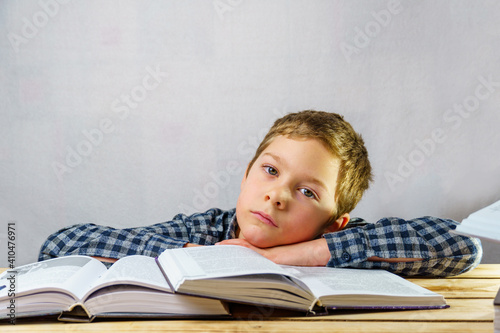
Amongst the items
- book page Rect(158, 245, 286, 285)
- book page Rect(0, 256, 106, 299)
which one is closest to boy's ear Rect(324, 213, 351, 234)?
book page Rect(158, 245, 286, 285)

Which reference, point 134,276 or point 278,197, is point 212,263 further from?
point 278,197

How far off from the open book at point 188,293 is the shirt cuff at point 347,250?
23 centimetres

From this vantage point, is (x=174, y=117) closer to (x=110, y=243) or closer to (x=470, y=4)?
(x=110, y=243)

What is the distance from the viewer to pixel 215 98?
1832 mm

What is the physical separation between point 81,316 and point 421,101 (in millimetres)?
1424

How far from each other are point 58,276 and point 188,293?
0.77 ft

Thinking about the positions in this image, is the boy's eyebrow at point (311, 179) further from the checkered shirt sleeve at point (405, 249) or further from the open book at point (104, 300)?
the open book at point (104, 300)

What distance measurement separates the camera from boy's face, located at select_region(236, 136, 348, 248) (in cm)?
113

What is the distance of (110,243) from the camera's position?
47.9 inches

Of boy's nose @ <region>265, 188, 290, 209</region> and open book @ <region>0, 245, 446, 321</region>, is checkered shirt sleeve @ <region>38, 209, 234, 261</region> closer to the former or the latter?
boy's nose @ <region>265, 188, 290, 209</region>

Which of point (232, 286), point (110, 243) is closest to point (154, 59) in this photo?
point (110, 243)

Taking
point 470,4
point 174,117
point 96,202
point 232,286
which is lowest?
point 96,202

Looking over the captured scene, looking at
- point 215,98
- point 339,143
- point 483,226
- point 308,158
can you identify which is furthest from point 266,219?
point 215,98

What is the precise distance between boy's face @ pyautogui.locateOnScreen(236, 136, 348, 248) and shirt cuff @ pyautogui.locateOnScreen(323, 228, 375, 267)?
0.09 meters
